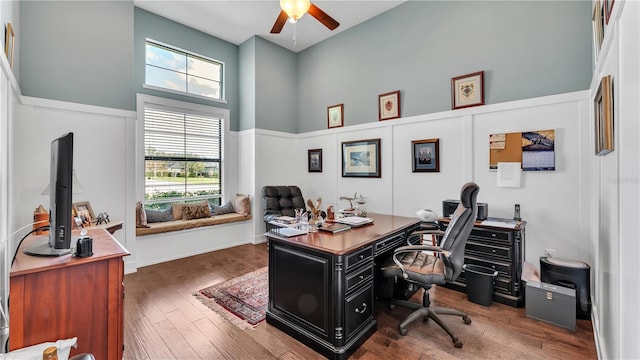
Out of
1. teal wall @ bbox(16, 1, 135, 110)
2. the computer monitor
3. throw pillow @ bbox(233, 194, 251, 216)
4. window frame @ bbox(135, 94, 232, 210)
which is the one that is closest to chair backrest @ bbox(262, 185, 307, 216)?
throw pillow @ bbox(233, 194, 251, 216)

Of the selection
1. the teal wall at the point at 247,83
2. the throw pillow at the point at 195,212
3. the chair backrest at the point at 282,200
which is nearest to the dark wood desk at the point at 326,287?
the chair backrest at the point at 282,200

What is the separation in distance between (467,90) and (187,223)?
177 inches

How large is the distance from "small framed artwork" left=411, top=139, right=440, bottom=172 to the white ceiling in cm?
224

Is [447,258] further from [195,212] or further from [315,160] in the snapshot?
[195,212]

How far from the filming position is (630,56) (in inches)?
45.7

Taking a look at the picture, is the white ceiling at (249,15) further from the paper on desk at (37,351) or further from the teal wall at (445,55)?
the paper on desk at (37,351)

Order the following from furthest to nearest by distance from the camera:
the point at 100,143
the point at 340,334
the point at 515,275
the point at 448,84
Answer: the point at 448,84
the point at 100,143
the point at 515,275
the point at 340,334

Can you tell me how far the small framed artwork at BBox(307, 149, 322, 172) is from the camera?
17.4ft

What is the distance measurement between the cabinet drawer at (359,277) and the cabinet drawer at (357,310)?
0.07m

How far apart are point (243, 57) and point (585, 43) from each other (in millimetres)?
5069

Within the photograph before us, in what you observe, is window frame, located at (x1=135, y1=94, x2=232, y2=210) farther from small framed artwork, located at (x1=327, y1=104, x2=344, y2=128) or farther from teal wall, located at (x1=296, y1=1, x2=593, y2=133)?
small framed artwork, located at (x1=327, y1=104, x2=344, y2=128)

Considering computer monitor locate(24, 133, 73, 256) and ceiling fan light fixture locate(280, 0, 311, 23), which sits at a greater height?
ceiling fan light fixture locate(280, 0, 311, 23)

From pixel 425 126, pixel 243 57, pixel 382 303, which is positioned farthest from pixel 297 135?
pixel 382 303

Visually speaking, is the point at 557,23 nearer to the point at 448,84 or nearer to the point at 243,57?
the point at 448,84
